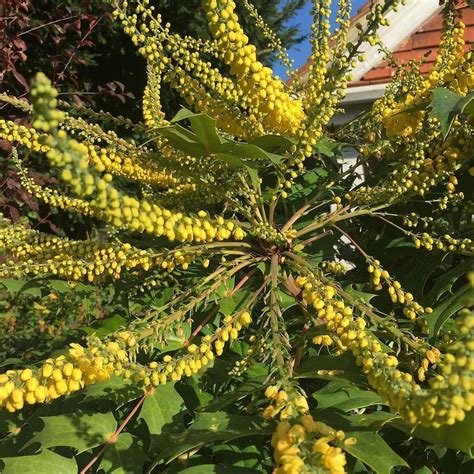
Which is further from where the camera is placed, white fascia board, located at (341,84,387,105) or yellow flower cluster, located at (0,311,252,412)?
Answer: white fascia board, located at (341,84,387,105)

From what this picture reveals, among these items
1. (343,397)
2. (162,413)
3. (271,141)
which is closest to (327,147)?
(271,141)

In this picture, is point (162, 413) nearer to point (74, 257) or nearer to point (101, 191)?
point (74, 257)

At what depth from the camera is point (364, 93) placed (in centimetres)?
399

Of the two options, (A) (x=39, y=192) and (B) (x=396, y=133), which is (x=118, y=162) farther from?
(B) (x=396, y=133)

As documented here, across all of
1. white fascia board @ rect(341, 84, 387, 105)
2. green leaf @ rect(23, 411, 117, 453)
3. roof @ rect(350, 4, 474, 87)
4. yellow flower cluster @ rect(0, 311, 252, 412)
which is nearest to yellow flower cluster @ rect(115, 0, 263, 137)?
yellow flower cluster @ rect(0, 311, 252, 412)

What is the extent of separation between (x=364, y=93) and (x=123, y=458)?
353cm

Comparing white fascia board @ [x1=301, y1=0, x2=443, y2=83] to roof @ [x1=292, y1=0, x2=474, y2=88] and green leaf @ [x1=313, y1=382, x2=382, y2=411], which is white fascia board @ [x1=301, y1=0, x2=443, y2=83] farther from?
green leaf @ [x1=313, y1=382, x2=382, y2=411]

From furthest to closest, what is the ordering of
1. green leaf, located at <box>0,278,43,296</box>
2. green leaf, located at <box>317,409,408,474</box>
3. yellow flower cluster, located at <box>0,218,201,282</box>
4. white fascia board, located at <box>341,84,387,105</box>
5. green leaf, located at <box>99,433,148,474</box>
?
white fascia board, located at <box>341,84,387,105</box> < green leaf, located at <box>0,278,43,296</box> < yellow flower cluster, located at <box>0,218,201,282</box> < green leaf, located at <box>99,433,148,474</box> < green leaf, located at <box>317,409,408,474</box>

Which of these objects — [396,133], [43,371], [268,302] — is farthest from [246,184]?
[43,371]

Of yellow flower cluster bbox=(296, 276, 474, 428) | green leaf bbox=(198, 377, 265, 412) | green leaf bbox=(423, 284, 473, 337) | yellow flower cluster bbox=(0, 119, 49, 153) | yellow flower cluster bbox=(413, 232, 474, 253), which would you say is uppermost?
yellow flower cluster bbox=(0, 119, 49, 153)

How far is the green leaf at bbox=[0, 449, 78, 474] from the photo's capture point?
3.25 feet

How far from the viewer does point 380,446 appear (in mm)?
829

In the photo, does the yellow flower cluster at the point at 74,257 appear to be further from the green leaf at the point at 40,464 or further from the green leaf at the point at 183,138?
the green leaf at the point at 40,464

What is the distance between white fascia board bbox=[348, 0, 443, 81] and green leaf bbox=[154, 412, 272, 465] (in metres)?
3.83
